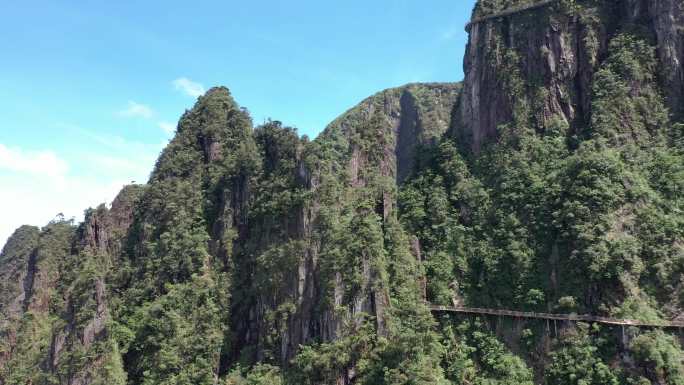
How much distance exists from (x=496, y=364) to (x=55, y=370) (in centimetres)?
3553

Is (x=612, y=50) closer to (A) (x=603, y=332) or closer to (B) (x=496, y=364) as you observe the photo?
(A) (x=603, y=332)

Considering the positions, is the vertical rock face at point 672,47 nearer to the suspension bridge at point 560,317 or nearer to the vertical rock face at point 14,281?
the suspension bridge at point 560,317

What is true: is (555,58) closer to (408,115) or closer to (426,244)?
(426,244)

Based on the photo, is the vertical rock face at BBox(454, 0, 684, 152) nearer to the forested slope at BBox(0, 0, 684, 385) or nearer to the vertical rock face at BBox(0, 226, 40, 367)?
the forested slope at BBox(0, 0, 684, 385)

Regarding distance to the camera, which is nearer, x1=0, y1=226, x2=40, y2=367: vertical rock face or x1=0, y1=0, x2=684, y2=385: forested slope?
x1=0, y1=0, x2=684, y2=385: forested slope

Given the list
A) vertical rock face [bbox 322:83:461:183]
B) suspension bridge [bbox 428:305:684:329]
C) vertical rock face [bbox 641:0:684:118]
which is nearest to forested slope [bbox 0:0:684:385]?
vertical rock face [bbox 641:0:684:118]

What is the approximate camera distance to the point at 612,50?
45.7 metres

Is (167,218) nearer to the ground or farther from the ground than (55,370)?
farther from the ground

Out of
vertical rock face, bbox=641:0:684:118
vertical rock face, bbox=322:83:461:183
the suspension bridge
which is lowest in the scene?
the suspension bridge

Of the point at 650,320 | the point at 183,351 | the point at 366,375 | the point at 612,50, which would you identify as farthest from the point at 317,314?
the point at 612,50

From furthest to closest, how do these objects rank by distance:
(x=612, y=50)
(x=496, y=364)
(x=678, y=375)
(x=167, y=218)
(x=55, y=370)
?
1. (x=167, y=218)
2. (x=612, y=50)
3. (x=55, y=370)
4. (x=496, y=364)
5. (x=678, y=375)

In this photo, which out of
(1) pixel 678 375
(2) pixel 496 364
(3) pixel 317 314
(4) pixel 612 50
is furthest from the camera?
(4) pixel 612 50

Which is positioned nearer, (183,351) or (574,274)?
(574,274)

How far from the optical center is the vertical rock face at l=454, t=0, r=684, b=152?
44.5 metres
